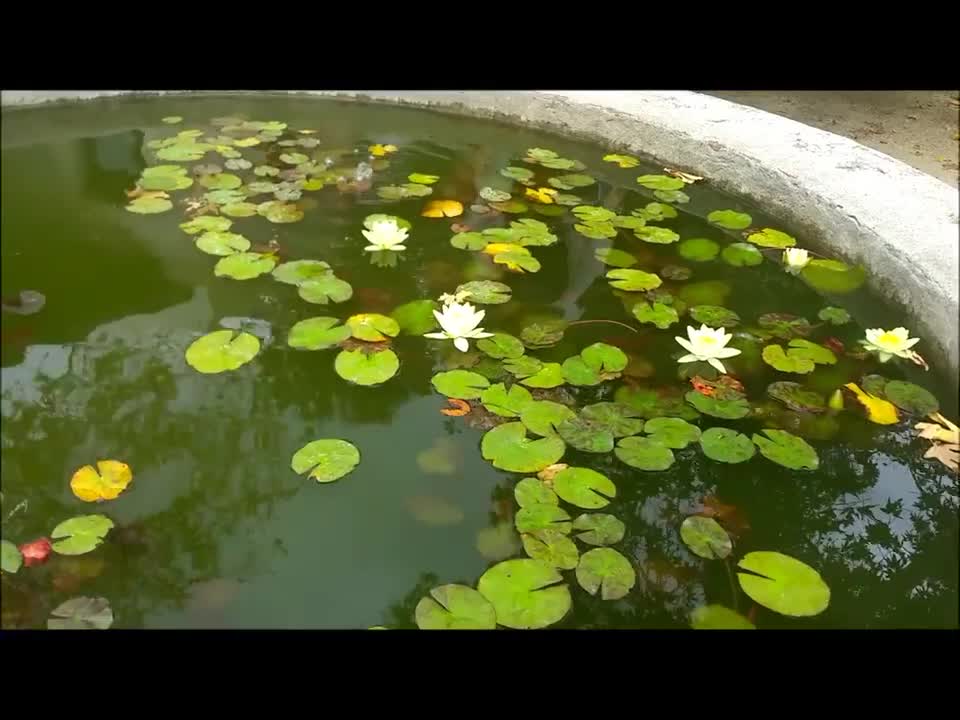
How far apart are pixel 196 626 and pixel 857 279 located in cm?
184

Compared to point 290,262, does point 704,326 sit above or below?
above

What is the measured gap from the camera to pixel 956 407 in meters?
1.60

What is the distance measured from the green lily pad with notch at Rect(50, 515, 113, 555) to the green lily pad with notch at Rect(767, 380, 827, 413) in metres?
1.41

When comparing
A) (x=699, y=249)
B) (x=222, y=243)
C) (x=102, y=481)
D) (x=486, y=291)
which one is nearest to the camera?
(x=102, y=481)

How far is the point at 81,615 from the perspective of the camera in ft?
3.77

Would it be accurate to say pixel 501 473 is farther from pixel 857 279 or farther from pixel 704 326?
pixel 857 279

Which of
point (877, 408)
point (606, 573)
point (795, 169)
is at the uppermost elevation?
point (795, 169)

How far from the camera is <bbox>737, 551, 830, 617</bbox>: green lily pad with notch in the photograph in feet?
3.99

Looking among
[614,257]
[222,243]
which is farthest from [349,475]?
[614,257]

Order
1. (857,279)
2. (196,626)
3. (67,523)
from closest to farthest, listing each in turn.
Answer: (196,626) < (67,523) < (857,279)

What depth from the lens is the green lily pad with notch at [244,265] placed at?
80.2 inches

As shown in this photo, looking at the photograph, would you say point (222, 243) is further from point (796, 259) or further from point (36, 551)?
point (796, 259)

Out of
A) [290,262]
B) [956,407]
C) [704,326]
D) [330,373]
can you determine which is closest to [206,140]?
[290,262]

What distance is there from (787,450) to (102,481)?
1.36m
